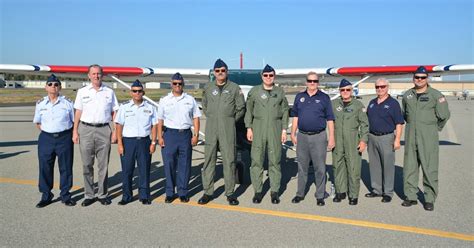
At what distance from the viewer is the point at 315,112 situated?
169 inches

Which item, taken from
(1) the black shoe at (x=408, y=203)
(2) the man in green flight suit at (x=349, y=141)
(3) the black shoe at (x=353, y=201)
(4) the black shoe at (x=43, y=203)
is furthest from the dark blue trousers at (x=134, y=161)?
(1) the black shoe at (x=408, y=203)

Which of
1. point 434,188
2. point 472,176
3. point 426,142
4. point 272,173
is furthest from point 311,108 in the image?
point 472,176

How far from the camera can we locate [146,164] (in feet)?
14.4

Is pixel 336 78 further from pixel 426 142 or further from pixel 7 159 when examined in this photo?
pixel 7 159

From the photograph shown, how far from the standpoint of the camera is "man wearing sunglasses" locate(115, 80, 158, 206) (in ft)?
14.1

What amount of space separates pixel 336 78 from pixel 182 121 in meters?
6.40

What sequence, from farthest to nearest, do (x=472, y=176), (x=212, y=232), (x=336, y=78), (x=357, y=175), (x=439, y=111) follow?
(x=336, y=78), (x=472, y=176), (x=357, y=175), (x=439, y=111), (x=212, y=232)

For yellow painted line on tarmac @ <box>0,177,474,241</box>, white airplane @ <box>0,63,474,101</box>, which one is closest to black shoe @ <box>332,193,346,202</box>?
yellow painted line on tarmac @ <box>0,177,474,241</box>

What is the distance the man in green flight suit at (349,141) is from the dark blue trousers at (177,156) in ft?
5.97

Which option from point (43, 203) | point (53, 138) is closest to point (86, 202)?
point (43, 203)

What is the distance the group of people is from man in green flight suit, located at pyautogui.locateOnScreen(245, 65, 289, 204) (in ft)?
0.04

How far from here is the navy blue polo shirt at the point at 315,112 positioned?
14.1 ft

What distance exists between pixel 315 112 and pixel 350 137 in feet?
1.80

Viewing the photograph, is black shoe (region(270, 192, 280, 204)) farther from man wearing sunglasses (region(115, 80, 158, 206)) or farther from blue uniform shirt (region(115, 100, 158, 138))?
blue uniform shirt (region(115, 100, 158, 138))
